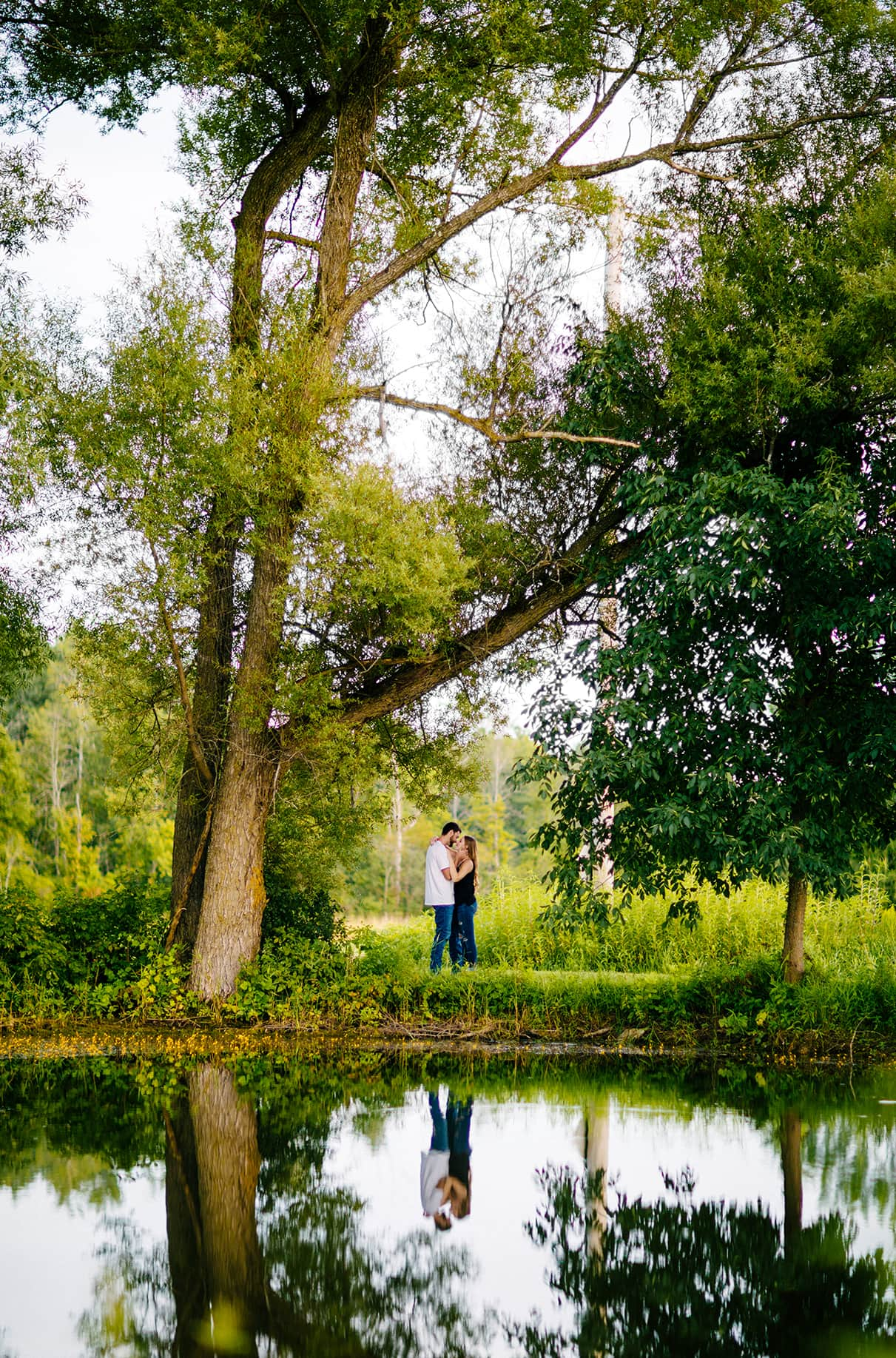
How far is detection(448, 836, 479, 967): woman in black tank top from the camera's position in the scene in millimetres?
14586

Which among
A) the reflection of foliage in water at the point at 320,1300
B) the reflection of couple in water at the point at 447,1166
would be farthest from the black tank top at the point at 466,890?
the reflection of foliage in water at the point at 320,1300

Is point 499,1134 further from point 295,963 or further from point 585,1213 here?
point 295,963

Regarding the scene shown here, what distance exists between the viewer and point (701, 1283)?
5.74m

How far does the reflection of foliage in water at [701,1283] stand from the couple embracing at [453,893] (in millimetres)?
7081

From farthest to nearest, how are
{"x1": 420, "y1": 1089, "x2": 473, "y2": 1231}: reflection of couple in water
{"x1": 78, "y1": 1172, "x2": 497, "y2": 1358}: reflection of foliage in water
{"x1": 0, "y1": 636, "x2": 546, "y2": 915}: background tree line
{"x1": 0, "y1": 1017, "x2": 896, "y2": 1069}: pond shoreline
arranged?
1. {"x1": 0, "y1": 636, "x2": 546, "y2": 915}: background tree line
2. {"x1": 0, "y1": 1017, "x2": 896, "y2": 1069}: pond shoreline
3. {"x1": 420, "y1": 1089, "x2": 473, "y2": 1231}: reflection of couple in water
4. {"x1": 78, "y1": 1172, "x2": 497, "y2": 1358}: reflection of foliage in water

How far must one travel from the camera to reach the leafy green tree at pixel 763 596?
11.2 metres

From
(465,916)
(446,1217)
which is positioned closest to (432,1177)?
(446,1217)

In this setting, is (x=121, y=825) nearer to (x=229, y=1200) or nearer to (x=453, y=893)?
(x=453, y=893)

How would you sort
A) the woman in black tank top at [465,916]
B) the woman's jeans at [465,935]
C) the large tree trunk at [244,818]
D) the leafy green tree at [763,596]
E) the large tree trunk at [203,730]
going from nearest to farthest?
1. the leafy green tree at [763,596]
2. the large tree trunk at [244,818]
3. the woman in black tank top at [465,916]
4. the woman's jeans at [465,935]
5. the large tree trunk at [203,730]

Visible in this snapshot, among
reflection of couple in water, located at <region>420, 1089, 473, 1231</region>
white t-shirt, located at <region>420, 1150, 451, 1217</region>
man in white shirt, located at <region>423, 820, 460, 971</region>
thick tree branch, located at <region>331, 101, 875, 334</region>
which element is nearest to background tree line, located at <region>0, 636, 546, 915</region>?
man in white shirt, located at <region>423, 820, 460, 971</region>

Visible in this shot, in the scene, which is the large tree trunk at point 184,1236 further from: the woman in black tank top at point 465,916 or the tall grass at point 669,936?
the tall grass at point 669,936

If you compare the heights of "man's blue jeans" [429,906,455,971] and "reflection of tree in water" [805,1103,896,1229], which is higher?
"man's blue jeans" [429,906,455,971]

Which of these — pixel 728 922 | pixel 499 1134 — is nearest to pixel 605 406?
pixel 728 922

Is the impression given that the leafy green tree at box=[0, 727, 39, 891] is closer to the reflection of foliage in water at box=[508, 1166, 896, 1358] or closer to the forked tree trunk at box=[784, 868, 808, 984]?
the forked tree trunk at box=[784, 868, 808, 984]
